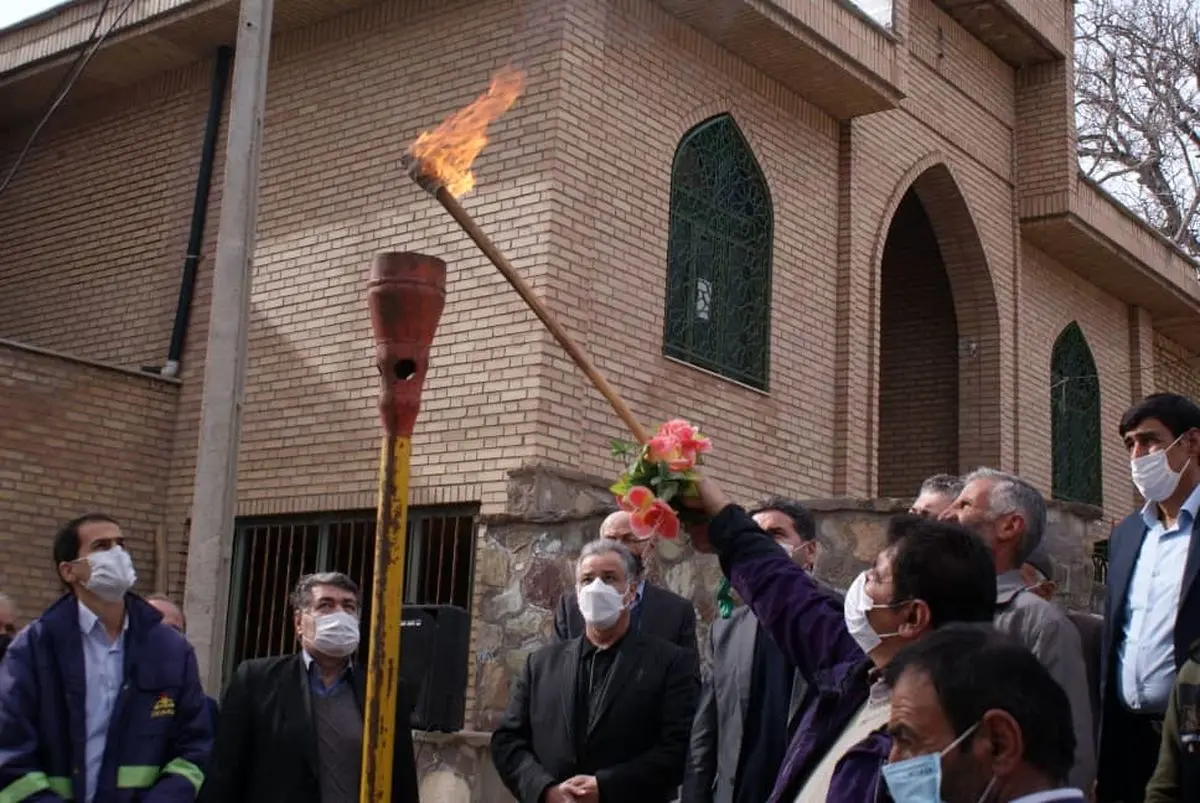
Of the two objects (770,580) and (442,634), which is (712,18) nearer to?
(442,634)

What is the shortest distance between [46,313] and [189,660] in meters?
9.05

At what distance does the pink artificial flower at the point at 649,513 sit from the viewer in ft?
12.4

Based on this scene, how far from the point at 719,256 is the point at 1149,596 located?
753cm

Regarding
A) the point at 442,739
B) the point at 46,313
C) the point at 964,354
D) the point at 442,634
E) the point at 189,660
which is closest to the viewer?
the point at 189,660

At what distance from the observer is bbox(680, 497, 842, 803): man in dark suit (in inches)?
191

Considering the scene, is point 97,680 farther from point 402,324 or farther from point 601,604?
point 402,324

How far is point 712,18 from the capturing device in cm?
1162

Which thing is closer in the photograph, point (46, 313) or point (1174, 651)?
point (1174, 651)

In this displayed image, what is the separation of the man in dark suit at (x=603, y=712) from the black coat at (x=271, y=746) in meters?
0.43

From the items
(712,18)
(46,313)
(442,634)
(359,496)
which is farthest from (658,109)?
(46,313)

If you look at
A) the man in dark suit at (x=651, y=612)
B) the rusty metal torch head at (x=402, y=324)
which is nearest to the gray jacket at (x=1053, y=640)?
the rusty metal torch head at (x=402, y=324)

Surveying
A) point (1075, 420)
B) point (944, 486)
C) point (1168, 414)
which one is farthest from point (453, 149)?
point (1075, 420)

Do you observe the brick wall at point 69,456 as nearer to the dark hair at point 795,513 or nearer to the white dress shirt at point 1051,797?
the dark hair at point 795,513

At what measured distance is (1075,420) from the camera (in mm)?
16844
